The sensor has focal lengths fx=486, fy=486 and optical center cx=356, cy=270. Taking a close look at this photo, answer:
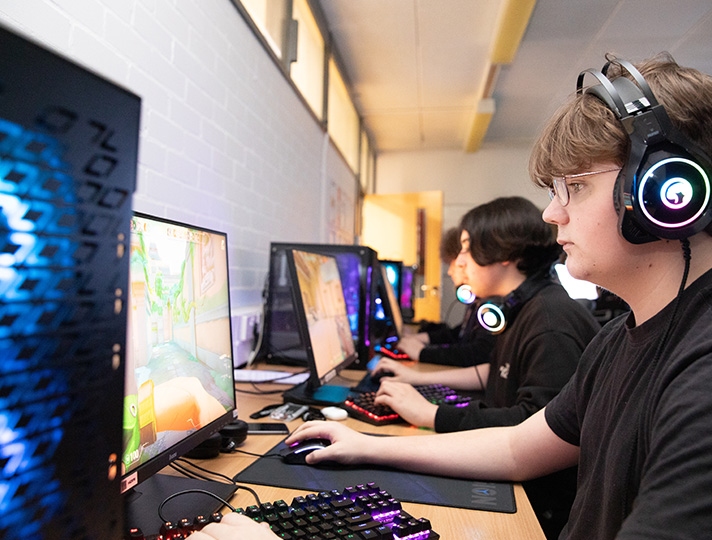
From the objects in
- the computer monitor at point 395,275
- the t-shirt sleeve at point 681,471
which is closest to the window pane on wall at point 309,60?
the computer monitor at point 395,275

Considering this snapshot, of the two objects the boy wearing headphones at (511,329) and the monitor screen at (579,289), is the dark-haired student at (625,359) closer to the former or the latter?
the boy wearing headphones at (511,329)

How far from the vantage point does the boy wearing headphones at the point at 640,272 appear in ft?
1.50

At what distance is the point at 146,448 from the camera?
637 millimetres

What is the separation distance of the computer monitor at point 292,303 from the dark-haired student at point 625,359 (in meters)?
0.92

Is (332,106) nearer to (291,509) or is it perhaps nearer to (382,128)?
(382,128)

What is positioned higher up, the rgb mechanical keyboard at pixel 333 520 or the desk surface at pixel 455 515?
the rgb mechanical keyboard at pixel 333 520

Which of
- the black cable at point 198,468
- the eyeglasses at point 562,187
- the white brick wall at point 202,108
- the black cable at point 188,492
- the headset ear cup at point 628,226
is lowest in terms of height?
the black cable at point 198,468

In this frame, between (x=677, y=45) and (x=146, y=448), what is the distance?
4334mm

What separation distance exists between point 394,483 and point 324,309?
66 cm

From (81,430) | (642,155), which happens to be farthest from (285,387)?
(81,430)

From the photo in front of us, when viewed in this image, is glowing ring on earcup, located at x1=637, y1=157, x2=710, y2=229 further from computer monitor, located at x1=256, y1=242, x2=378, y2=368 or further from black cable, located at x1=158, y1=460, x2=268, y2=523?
computer monitor, located at x1=256, y1=242, x2=378, y2=368

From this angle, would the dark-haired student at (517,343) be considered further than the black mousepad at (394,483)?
Yes

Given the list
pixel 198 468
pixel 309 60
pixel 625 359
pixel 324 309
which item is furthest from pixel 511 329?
pixel 309 60

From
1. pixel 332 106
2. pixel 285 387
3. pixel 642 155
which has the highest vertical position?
pixel 332 106
